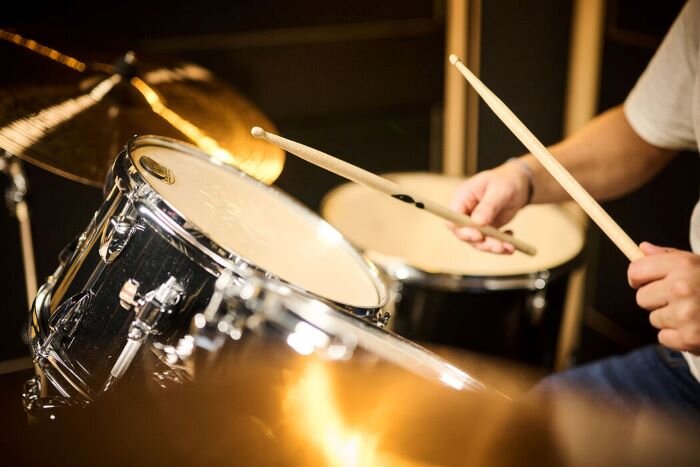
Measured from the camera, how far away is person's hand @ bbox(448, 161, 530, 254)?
3.27 ft

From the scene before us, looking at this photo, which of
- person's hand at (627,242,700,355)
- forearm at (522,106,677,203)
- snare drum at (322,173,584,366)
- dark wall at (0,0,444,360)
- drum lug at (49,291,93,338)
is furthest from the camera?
dark wall at (0,0,444,360)

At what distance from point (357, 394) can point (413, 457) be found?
0.10 meters

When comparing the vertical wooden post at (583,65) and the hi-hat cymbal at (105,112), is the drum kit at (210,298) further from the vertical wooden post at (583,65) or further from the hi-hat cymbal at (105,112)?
the vertical wooden post at (583,65)

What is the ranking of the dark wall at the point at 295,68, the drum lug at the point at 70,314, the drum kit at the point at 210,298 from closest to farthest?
the drum kit at the point at 210,298
the drum lug at the point at 70,314
the dark wall at the point at 295,68

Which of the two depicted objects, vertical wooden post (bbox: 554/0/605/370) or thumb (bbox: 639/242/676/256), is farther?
vertical wooden post (bbox: 554/0/605/370)

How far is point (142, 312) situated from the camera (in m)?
0.79

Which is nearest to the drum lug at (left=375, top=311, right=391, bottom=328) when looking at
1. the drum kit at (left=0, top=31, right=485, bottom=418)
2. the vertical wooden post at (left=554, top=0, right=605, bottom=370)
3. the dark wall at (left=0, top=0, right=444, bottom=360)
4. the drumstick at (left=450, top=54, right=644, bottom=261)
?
the drum kit at (left=0, top=31, right=485, bottom=418)

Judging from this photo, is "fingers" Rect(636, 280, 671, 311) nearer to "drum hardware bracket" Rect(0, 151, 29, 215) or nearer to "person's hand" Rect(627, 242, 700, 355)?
"person's hand" Rect(627, 242, 700, 355)

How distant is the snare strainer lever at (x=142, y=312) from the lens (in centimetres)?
77

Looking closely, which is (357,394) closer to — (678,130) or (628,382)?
(628,382)

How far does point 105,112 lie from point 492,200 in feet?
1.97

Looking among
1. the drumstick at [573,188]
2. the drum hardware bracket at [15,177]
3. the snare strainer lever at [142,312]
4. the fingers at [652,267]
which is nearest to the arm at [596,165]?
the drumstick at [573,188]

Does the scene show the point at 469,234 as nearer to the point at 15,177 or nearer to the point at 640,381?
the point at 640,381

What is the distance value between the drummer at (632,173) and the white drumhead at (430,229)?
0.27 meters
